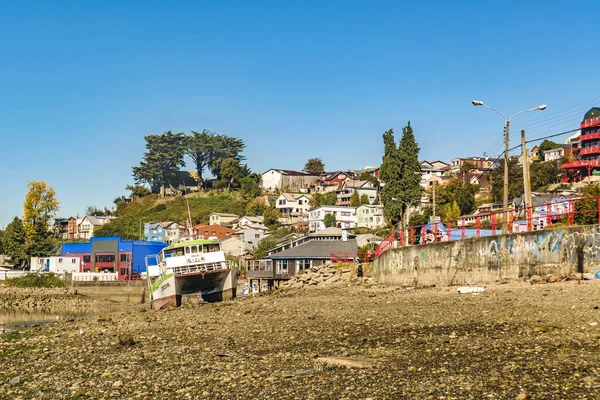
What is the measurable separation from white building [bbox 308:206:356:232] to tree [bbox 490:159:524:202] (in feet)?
91.4

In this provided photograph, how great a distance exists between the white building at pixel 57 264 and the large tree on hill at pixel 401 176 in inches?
2186

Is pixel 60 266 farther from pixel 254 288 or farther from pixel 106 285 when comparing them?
pixel 254 288

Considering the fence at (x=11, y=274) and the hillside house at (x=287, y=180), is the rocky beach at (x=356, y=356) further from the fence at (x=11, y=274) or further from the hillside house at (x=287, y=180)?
the hillside house at (x=287, y=180)

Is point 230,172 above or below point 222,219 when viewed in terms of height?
above

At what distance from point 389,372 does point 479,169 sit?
446 feet

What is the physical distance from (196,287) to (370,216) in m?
82.3

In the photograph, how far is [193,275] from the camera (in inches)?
1650

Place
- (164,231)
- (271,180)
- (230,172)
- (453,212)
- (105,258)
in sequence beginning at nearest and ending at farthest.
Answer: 1. (453,212)
2. (105,258)
3. (164,231)
4. (230,172)
5. (271,180)

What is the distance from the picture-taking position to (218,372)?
12312 millimetres

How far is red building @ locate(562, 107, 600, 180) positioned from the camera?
105 metres

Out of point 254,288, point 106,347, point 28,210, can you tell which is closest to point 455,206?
point 254,288

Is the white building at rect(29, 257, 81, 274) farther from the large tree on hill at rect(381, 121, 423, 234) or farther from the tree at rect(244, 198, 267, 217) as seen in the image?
the large tree on hill at rect(381, 121, 423, 234)

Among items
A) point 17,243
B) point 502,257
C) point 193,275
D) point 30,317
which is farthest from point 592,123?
point 17,243

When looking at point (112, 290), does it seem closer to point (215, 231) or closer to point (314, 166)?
point (215, 231)
